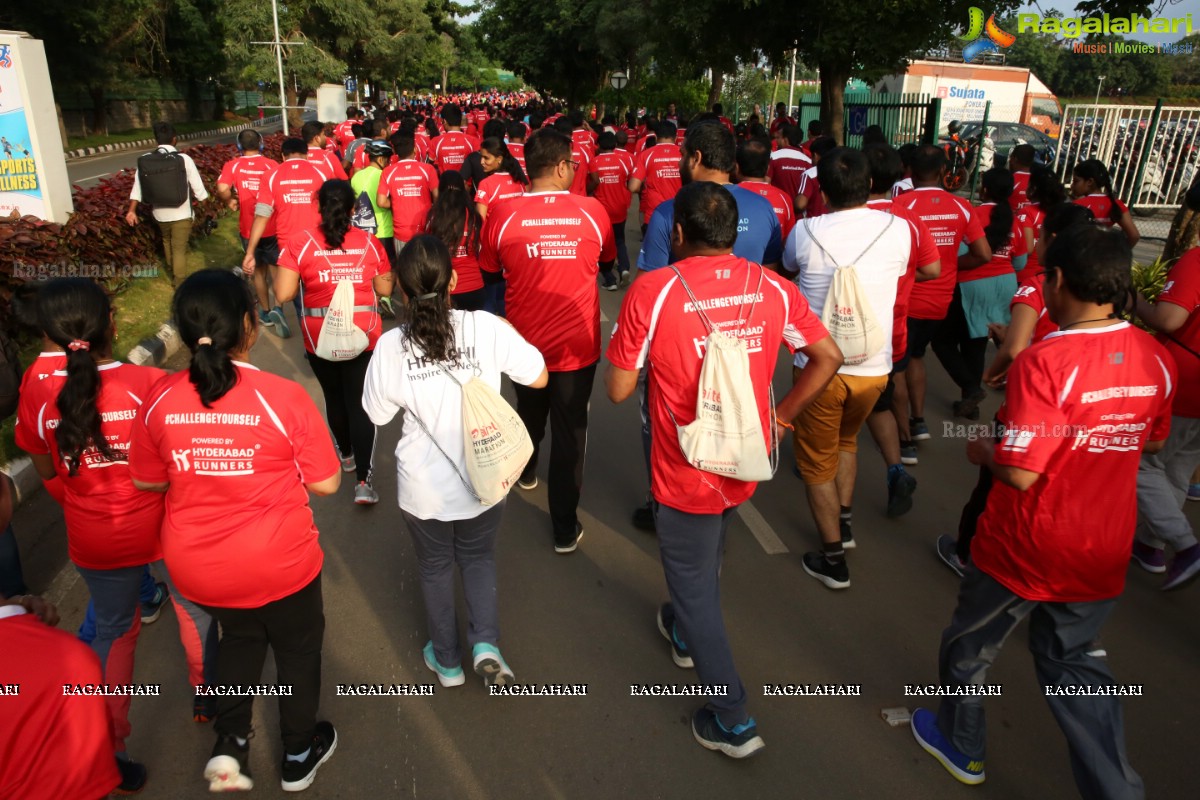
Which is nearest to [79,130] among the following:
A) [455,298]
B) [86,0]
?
[86,0]

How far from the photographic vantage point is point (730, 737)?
2.77 m

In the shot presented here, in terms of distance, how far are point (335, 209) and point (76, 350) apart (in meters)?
1.83

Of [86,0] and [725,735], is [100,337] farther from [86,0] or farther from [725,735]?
[86,0]

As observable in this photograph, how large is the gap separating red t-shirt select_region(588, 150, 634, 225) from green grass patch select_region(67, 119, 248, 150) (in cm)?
1950

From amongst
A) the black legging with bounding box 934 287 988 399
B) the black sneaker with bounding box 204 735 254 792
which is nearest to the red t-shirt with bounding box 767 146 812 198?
the black legging with bounding box 934 287 988 399

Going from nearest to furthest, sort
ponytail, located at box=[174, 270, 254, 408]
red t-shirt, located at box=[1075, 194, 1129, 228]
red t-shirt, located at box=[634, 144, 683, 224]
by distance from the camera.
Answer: ponytail, located at box=[174, 270, 254, 408]
red t-shirt, located at box=[1075, 194, 1129, 228]
red t-shirt, located at box=[634, 144, 683, 224]

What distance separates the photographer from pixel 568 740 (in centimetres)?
290

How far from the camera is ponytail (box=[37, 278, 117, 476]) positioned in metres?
2.49

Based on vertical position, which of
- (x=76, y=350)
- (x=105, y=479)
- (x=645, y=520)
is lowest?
(x=645, y=520)

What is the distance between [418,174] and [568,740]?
18.1 ft

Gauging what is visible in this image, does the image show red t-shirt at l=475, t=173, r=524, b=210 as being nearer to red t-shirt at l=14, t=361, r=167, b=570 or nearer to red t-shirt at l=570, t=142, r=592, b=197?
red t-shirt at l=570, t=142, r=592, b=197

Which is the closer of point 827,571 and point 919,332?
point 827,571

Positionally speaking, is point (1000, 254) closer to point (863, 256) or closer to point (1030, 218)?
point (1030, 218)

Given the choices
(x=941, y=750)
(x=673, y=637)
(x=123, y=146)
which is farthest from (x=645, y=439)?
(x=123, y=146)
